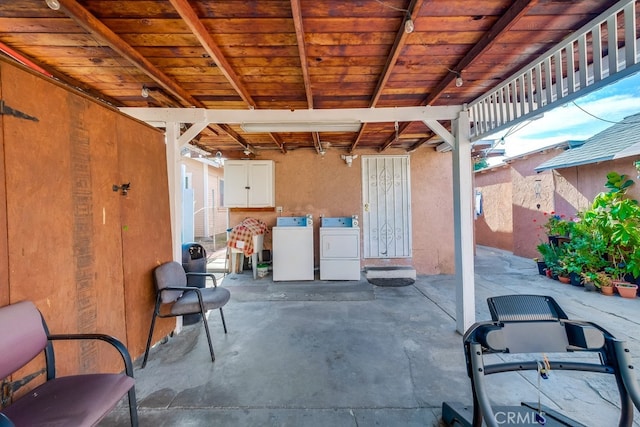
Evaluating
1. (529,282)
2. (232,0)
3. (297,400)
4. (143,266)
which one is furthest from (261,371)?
(529,282)

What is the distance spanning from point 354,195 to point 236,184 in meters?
2.30

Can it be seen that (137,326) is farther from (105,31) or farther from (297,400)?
(105,31)

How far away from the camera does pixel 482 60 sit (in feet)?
6.61

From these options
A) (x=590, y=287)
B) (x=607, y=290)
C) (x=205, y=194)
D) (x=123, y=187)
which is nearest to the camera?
(x=123, y=187)

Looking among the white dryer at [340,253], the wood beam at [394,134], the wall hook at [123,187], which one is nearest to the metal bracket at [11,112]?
the wall hook at [123,187]

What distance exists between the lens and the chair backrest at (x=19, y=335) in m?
1.14

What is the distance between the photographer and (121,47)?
1742mm

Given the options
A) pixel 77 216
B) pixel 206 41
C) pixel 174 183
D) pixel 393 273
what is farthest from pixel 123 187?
pixel 393 273

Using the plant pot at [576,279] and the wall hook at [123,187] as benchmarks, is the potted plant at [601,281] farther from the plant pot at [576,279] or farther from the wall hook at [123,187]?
the wall hook at [123,187]

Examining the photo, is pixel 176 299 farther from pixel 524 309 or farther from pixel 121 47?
pixel 524 309

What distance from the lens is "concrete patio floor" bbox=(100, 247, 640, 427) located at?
164cm

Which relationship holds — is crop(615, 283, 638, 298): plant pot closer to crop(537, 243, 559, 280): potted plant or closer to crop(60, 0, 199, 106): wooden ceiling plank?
crop(537, 243, 559, 280): potted plant

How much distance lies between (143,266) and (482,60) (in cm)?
328

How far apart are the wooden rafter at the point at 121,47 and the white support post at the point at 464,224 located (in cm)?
282
